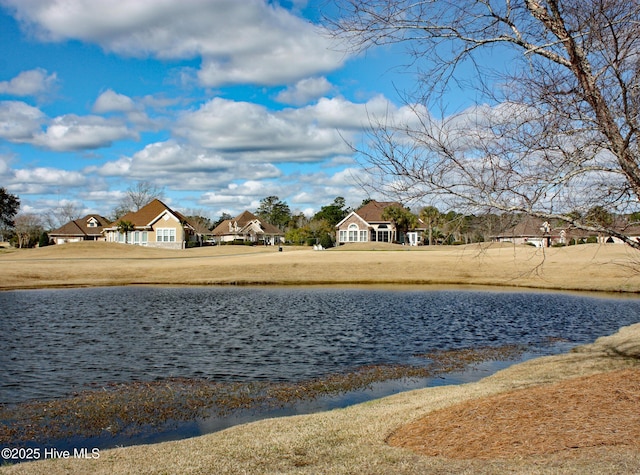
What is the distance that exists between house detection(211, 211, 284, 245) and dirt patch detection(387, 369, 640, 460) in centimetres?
10154

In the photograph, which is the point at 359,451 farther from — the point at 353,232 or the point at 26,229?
the point at 26,229

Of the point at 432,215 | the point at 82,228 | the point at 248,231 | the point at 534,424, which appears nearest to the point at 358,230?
the point at 248,231

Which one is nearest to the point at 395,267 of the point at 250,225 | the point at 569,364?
the point at 569,364

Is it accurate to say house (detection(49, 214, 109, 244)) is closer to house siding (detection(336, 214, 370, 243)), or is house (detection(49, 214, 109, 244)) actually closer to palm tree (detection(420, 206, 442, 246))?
house siding (detection(336, 214, 370, 243))

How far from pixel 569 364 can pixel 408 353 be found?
5.68 meters

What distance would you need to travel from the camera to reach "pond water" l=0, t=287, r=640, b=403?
16.1m

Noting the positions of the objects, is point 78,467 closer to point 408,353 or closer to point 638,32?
point 638,32

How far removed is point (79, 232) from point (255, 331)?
99.3 metres

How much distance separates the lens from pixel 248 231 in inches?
4569

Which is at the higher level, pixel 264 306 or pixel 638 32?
pixel 638 32

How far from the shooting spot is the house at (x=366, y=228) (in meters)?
93.5

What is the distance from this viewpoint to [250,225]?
11894cm

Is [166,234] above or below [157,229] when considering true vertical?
below

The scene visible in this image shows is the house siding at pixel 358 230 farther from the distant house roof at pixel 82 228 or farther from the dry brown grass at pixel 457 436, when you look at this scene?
the dry brown grass at pixel 457 436
